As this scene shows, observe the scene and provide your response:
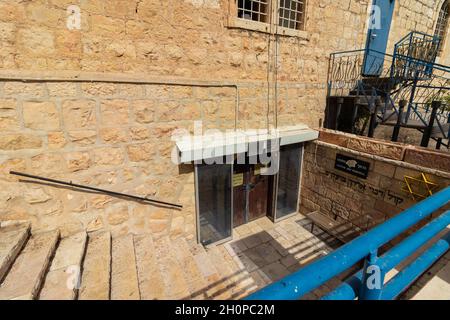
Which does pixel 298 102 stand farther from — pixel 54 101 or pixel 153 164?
pixel 54 101

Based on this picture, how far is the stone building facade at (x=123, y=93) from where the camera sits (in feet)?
10.7

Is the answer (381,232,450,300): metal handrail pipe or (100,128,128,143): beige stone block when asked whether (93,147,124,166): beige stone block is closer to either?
(100,128,128,143): beige stone block

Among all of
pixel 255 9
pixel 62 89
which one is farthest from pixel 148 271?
pixel 255 9

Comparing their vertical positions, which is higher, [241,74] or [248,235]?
[241,74]

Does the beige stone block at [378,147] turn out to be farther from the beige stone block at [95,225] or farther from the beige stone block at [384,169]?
the beige stone block at [95,225]

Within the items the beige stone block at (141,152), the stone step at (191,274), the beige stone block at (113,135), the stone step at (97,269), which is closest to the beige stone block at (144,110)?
the beige stone block at (113,135)

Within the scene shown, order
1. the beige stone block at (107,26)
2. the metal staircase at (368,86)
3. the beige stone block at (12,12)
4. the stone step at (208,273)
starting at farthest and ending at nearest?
the metal staircase at (368,86)
the stone step at (208,273)
the beige stone block at (107,26)
the beige stone block at (12,12)

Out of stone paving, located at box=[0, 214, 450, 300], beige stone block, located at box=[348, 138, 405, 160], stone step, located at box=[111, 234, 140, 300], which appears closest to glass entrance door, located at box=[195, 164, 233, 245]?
stone paving, located at box=[0, 214, 450, 300]

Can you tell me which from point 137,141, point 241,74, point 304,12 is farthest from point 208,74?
point 304,12

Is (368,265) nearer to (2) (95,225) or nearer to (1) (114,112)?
(1) (114,112)

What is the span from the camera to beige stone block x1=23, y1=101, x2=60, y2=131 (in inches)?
130

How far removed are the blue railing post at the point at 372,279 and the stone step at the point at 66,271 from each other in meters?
3.24

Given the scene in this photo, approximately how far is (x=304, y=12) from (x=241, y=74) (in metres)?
2.43

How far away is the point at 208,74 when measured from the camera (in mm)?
4637
